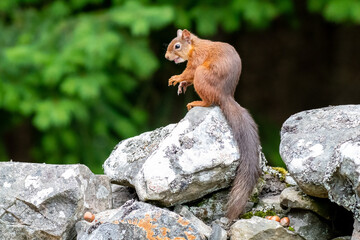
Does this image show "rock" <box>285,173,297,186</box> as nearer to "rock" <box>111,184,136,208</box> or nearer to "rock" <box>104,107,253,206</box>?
"rock" <box>104,107,253,206</box>

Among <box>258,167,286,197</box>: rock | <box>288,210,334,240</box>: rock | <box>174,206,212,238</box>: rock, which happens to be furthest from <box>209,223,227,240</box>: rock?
<box>258,167,286,197</box>: rock

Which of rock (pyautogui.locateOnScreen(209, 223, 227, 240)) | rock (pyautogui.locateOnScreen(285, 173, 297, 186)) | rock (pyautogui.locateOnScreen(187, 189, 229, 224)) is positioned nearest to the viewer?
rock (pyautogui.locateOnScreen(209, 223, 227, 240))

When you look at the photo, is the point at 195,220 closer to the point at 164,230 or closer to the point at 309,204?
the point at 164,230

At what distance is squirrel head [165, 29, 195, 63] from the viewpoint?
3.84m

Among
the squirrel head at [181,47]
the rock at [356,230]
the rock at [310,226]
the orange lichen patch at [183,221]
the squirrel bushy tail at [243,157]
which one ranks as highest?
the squirrel head at [181,47]

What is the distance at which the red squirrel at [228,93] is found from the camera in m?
3.00

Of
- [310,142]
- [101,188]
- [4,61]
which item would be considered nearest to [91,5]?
[4,61]

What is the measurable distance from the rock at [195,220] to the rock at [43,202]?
48cm

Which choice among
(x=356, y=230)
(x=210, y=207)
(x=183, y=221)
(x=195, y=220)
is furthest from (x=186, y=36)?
(x=356, y=230)

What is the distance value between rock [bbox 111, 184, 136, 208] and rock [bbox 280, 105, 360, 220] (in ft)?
3.10

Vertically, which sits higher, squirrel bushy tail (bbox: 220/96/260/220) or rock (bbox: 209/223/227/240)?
squirrel bushy tail (bbox: 220/96/260/220)

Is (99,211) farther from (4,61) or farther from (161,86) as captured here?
(161,86)

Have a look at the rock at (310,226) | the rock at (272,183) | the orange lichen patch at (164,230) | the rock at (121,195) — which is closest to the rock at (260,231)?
the rock at (310,226)

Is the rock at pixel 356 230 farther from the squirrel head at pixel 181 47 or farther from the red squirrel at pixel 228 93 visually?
the squirrel head at pixel 181 47
